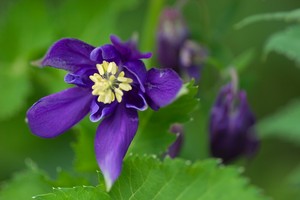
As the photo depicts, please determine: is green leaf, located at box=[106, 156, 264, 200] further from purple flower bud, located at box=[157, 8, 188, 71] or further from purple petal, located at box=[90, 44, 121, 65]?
purple flower bud, located at box=[157, 8, 188, 71]

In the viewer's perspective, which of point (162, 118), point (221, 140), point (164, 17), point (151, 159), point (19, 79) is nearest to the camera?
point (151, 159)

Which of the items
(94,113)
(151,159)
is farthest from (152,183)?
(94,113)

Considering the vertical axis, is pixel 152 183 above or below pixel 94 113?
below

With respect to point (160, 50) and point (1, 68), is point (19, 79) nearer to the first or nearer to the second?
point (1, 68)

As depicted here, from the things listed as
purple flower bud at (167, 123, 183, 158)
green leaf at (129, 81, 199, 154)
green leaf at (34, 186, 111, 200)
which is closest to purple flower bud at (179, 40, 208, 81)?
purple flower bud at (167, 123, 183, 158)

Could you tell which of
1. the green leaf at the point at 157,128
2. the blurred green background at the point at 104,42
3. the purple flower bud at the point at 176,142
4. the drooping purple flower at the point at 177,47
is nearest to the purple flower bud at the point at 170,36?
the drooping purple flower at the point at 177,47

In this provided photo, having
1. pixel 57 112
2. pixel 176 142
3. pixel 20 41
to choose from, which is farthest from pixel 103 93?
pixel 20 41
